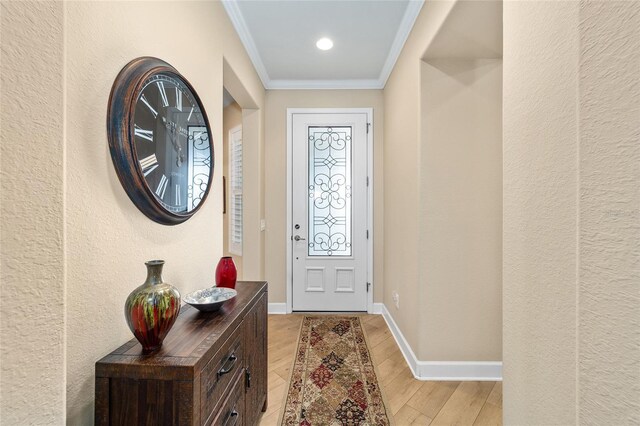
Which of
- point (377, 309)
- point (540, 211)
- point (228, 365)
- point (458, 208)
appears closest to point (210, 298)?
point (228, 365)

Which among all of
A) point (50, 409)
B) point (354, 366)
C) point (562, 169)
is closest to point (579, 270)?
point (562, 169)

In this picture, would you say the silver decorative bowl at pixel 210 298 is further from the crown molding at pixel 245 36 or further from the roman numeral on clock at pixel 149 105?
the crown molding at pixel 245 36

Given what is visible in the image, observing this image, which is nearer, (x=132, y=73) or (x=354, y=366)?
(x=132, y=73)

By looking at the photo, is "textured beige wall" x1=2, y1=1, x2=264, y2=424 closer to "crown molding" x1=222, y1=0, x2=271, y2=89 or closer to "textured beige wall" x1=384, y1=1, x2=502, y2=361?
"crown molding" x1=222, y1=0, x2=271, y2=89

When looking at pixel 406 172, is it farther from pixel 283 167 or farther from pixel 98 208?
pixel 98 208

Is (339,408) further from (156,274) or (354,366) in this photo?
(156,274)

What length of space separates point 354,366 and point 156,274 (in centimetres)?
182

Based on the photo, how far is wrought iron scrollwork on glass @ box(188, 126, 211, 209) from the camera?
56.2 inches

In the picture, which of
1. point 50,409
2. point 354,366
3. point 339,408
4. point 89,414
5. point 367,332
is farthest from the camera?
point 367,332

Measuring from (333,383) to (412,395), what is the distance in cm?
54

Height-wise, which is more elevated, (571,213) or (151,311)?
(571,213)

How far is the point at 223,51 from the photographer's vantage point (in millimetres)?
1967

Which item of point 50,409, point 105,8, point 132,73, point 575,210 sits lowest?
point 50,409

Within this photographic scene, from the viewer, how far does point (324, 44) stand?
2549mm
